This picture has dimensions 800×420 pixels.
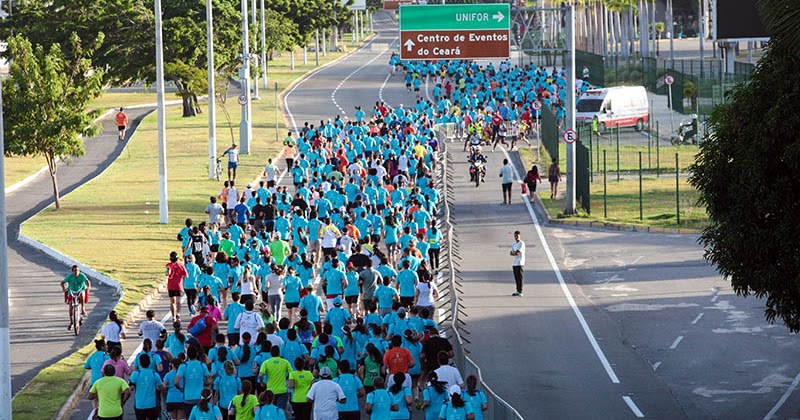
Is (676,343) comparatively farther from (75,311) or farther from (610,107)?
(610,107)

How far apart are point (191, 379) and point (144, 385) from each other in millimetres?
563

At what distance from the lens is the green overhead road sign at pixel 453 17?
43656 millimetres

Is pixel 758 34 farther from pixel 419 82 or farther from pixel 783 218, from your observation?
pixel 419 82

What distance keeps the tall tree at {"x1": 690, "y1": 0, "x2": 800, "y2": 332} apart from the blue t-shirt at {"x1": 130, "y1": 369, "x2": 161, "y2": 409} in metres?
7.27

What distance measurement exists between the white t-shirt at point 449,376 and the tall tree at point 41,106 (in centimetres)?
2550

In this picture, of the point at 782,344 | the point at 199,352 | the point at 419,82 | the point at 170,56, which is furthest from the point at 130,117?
the point at 199,352

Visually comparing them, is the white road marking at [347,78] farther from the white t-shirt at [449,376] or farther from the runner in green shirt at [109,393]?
the runner in green shirt at [109,393]

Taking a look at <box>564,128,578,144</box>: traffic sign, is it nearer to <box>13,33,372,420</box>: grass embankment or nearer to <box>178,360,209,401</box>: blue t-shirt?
<box>13,33,372,420</box>: grass embankment

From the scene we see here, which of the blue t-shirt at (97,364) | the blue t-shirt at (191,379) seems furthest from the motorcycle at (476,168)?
the blue t-shirt at (191,379)

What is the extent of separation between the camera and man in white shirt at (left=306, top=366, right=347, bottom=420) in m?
15.6

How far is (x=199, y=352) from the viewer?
53.8 ft

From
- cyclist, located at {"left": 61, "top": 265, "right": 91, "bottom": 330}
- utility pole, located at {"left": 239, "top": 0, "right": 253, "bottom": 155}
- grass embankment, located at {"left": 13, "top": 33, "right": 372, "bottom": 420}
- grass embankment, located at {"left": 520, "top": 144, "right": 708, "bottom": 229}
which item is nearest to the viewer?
grass embankment, located at {"left": 13, "top": 33, "right": 372, "bottom": 420}

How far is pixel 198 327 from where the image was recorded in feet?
62.8

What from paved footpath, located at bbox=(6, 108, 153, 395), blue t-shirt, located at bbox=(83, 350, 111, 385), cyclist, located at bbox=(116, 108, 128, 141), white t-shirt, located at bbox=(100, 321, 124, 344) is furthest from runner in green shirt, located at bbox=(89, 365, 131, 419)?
cyclist, located at bbox=(116, 108, 128, 141)
